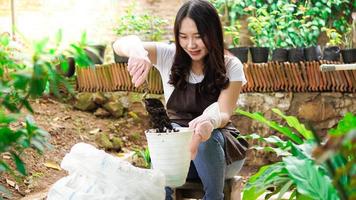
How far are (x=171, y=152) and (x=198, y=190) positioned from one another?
1.32 feet

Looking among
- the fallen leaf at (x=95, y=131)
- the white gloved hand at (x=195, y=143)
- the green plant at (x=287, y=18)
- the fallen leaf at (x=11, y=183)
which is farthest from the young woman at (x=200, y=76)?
the green plant at (x=287, y=18)

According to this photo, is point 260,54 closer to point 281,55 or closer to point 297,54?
point 281,55

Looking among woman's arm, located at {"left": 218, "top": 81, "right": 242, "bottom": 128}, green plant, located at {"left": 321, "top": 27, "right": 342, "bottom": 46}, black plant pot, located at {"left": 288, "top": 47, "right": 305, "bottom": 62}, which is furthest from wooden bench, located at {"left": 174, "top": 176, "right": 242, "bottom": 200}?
green plant, located at {"left": 321, "top": 27, "right": 342, "bottom": 46}

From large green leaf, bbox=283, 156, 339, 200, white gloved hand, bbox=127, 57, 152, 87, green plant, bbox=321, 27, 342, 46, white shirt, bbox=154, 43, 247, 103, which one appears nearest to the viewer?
large green leaf, bbox=283, 156, 339, 200

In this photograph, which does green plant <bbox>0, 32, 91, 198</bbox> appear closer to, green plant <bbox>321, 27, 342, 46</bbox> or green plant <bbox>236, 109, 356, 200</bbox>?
green plant <bbox>236, 109, 356, 200</bbox>

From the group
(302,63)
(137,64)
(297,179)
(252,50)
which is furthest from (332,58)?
(297,179)

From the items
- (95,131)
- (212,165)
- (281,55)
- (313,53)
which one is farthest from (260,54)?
(212,165)

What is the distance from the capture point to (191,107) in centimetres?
218

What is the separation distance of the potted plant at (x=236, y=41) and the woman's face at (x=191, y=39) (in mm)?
1964

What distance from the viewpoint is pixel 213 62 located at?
2.16 meters

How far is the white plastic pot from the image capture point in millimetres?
1812

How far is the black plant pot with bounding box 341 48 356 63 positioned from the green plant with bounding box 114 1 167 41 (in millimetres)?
1312

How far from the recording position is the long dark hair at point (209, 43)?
2133 millimetres

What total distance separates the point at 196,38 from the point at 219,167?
0.47 metres
